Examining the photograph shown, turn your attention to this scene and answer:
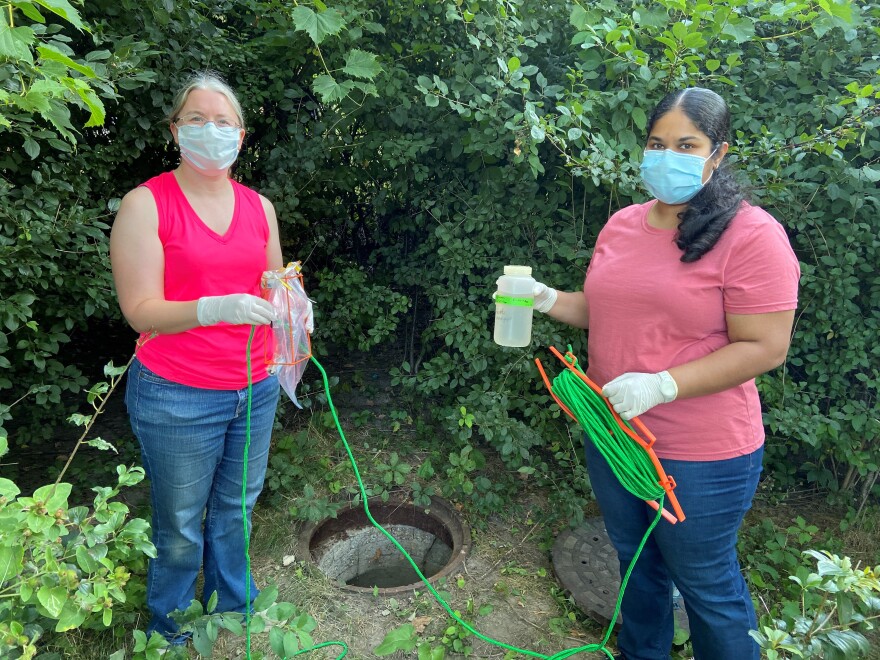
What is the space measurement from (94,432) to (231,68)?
8.26 feet

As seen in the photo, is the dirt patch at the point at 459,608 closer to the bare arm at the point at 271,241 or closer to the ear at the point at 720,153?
the bare arm at the point at 271,241

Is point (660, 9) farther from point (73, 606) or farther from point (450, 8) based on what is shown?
point (73, 606)

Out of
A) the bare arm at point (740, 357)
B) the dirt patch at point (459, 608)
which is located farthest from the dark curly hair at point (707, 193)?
the dirt patch at point (459, 608)

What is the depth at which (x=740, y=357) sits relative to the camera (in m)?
1.60

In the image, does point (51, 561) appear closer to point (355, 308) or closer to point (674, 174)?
point (674, 174)

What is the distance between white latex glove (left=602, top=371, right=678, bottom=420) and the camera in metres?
1.65

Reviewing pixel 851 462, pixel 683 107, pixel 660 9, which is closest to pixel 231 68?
pixel 660 9

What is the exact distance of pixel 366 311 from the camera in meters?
3.59

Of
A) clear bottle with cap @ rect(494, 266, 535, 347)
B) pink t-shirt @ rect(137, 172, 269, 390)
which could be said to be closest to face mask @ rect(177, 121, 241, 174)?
pink t-shirt @ rect(137, 172, 269, 390)

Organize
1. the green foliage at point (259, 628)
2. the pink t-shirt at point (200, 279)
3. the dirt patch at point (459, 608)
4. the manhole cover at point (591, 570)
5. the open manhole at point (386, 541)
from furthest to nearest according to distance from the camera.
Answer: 1. the open manhole at point (386, 541)
2. the manhole cover at point (591, 570)
3. the dirt patch at point (459, 608)
4. the pink t-shirt at point (200, 279)
5. the green foliage at point (259, 628)

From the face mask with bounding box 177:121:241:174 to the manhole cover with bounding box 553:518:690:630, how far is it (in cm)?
242

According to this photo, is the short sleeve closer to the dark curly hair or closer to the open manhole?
the dark curly hair

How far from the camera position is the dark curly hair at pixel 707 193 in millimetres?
1646

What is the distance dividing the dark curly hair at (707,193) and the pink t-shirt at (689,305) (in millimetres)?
30
